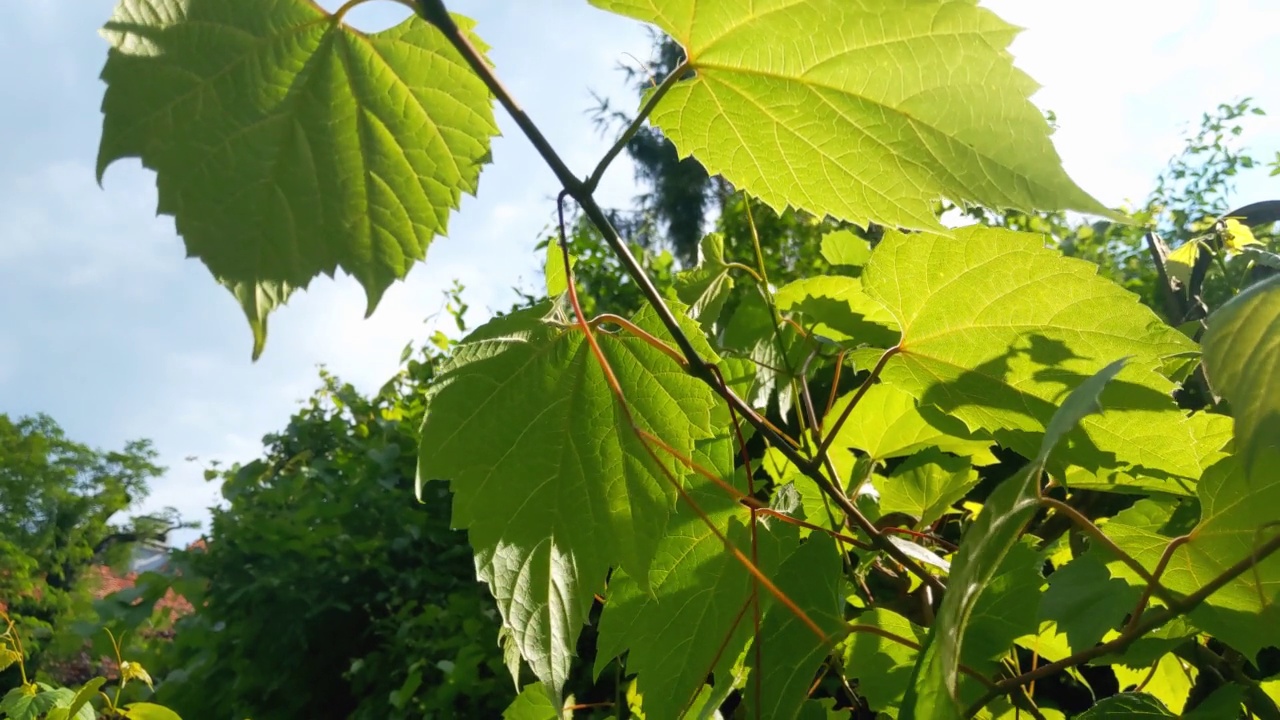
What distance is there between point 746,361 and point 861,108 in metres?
0.24

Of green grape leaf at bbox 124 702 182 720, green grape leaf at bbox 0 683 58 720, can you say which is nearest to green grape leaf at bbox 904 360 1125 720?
green grape leaf at bbox 124 702 182 720

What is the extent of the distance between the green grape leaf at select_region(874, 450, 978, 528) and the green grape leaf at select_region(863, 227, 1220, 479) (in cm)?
18

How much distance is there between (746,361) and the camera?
638 mm

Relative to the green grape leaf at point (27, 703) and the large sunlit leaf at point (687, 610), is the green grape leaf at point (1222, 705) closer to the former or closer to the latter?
the large sunlit leaf at point (687, 610)

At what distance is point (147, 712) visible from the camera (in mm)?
1086

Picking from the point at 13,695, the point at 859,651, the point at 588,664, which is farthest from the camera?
the point at 588,664

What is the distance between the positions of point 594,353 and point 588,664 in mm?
1748

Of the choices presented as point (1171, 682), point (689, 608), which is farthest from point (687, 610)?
point (1171, 682)

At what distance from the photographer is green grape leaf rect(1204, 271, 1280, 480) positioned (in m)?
0.22

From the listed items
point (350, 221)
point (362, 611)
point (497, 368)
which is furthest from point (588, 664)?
point (350, 221)

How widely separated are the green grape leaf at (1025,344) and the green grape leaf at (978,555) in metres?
0.15

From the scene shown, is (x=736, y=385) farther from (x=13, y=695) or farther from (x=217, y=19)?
(x=13, y=695)

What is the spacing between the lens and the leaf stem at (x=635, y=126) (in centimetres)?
40

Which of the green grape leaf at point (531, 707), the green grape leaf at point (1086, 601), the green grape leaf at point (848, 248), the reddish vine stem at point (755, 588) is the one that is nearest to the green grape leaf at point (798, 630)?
the reddish vine stem at point (755, 588)
